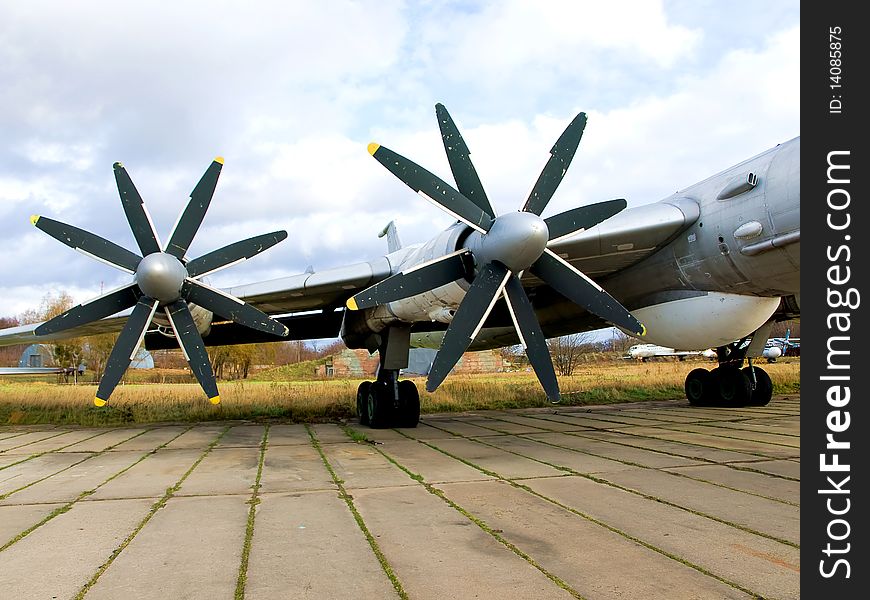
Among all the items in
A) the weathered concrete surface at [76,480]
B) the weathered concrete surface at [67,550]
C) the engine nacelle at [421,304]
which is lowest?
the weathered concrete surface at [76,480]

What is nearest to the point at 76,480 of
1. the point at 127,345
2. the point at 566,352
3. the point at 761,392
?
the point at 127,345

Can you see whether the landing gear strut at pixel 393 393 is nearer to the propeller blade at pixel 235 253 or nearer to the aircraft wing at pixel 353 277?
the aircraft wing at pixel 353 277

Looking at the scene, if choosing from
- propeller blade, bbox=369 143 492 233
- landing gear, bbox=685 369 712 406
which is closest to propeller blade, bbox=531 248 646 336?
propeller blade, bbox=369 143 492 233

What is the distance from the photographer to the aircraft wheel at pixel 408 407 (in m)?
11.1

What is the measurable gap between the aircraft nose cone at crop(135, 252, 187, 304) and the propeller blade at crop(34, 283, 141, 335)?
1.77ft

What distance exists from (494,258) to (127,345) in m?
5.25

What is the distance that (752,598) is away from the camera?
9.40 feet

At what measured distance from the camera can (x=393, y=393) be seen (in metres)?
11.2

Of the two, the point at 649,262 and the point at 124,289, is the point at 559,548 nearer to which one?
the point at 649,262

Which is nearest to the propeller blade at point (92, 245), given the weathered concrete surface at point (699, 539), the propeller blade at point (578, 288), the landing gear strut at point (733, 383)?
the propeller blade at point (578, 288)

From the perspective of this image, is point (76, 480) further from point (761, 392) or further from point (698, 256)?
point (761, 392)

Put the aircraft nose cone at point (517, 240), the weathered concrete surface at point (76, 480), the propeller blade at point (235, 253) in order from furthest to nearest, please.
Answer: the propeller blade at point (235, 253) → the aircraft nose cone at point (517, 240) → the weathered concrete surface at point (76, 480)

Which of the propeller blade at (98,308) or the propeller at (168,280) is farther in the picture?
the propeller blade at (98,308)

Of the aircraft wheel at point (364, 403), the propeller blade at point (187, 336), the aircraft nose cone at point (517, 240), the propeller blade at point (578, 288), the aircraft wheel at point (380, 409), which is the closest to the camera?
the aircraft nose cone at point (517, 240)
